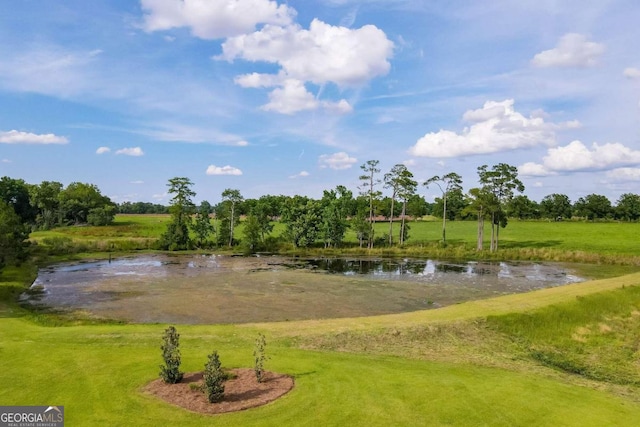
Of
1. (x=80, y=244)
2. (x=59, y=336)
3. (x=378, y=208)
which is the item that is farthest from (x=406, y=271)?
(x=80, y=244)

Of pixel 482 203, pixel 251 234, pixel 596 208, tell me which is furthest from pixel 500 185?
A: pixel 596 208

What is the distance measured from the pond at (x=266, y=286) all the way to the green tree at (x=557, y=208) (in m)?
104

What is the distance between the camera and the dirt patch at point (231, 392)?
37.1 ft

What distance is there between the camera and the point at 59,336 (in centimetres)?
1934

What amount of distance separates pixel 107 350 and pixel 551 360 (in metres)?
18.2

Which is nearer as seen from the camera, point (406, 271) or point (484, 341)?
point (484, 341)

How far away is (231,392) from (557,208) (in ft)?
528

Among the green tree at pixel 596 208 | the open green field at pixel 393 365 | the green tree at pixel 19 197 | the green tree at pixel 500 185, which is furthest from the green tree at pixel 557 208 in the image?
the green tree at pixel 19 197

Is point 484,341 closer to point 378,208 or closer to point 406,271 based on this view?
point 406,271

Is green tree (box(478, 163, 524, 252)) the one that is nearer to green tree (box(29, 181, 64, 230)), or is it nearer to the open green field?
the open green field

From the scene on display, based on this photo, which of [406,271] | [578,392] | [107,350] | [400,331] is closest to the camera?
[578,392]

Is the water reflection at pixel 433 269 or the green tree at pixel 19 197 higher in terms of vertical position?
the green tree at pixel 19 197

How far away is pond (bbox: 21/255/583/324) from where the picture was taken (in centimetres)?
3075

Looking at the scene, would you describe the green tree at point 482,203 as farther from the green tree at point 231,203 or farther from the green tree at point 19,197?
the green tree at point 19,197
